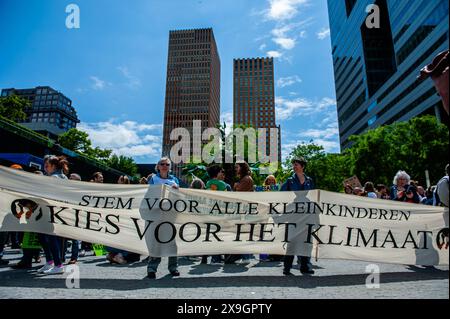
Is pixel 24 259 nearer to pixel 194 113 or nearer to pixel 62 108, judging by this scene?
pixel 194 113

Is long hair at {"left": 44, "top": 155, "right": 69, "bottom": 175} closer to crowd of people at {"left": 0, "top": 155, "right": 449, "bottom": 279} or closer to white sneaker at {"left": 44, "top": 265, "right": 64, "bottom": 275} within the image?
crowd of people at {"left": 0, "top": 155, "right": 449, "bottom": 279}

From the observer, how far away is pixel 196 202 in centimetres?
488

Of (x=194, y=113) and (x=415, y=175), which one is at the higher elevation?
(x=194, y=113)

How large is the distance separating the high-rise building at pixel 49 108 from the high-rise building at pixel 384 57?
124 m

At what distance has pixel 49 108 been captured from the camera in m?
142

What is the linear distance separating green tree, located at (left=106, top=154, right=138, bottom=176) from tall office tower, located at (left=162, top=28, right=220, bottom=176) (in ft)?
256

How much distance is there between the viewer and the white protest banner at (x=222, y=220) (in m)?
4.55

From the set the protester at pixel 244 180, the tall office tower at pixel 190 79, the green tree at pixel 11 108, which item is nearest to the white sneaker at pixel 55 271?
the protester at pixel 244 180

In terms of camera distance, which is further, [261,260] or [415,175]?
[415,175]

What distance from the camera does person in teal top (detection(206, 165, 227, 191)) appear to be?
257 inches

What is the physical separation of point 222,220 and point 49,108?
163 metres

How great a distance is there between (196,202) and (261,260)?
2877 mm

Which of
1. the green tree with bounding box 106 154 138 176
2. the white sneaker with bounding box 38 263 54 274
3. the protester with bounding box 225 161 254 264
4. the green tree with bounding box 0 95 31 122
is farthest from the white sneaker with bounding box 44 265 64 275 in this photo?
the green tree with bounding box 106 154 138 176
